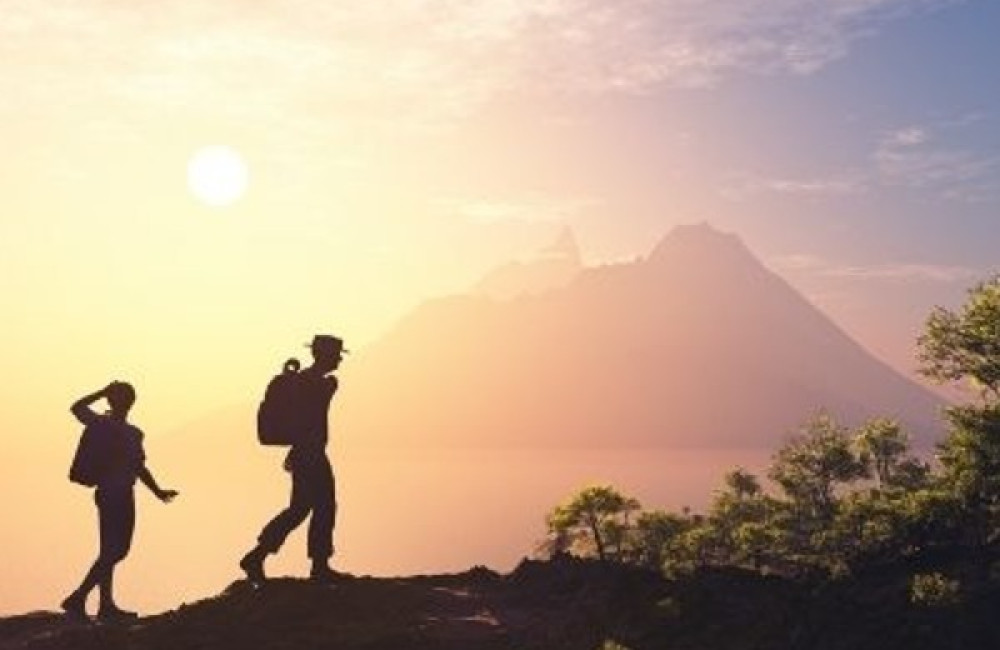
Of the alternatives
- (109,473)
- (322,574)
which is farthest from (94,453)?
(322,574)

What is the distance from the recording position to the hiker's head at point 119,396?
56.4 ft

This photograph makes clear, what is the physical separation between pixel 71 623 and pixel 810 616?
Result: 11.5 m

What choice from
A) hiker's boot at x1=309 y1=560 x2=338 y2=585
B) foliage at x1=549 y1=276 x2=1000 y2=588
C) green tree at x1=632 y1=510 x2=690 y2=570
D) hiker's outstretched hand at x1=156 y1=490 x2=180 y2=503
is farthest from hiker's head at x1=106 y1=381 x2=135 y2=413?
green tree at x1=632 y1=510 x2=690 y2=570

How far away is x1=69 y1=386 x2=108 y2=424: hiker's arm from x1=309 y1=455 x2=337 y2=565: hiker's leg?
3.66 metres

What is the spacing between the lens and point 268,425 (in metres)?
16.6

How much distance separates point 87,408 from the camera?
16969mm

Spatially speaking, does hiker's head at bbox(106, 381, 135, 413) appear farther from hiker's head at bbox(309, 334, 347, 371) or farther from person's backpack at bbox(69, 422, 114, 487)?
hiker's head at bbox(309, 334, 347, 371)

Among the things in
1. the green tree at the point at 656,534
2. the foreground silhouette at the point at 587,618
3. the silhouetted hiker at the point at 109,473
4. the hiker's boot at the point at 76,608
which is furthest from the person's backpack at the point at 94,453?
the green tree at the point at 656,534

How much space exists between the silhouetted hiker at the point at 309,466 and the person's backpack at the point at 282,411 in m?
0.02

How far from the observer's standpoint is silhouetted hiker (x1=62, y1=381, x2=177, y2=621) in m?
17.1

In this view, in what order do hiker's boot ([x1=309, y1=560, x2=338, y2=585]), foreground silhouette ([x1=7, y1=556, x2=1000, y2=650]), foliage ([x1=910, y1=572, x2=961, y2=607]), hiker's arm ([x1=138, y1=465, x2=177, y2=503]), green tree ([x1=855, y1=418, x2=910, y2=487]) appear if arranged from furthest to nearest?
green tree ([x1=855, y1=418, x2=910, y2=487]), hiker's arm ([x1=138, y1=465, x2=177, y2=503]), hiker's boot ([x1=309, y1=560, x2=338, y2=585]), foliage ([x1=910, y1=572, x2=961, y2=607]), foreground silhouette ([x1=7, y1=556, x2=1000, y2=650])

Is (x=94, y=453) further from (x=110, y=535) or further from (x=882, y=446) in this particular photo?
(x=882, y=446)

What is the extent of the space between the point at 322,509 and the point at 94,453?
3841 millimetres

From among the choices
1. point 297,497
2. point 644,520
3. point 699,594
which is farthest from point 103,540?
point 644,520
